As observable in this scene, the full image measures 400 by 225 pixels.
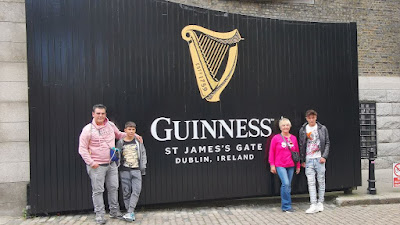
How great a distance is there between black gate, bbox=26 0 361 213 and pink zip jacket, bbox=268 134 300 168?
1.54 ft

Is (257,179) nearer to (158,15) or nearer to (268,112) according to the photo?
(268,112)

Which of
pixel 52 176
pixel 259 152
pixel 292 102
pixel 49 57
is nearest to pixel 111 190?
pixel 52 176

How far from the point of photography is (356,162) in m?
6.94

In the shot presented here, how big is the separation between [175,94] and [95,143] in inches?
65.3

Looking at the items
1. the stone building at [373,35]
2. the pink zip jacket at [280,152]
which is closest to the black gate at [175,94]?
the pink zip jacket at [280,152]

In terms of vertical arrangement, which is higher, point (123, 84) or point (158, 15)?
point (158, 15)

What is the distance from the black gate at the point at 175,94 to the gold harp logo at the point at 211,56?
107mm

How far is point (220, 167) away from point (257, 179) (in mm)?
794

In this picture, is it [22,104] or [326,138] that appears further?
[326,138]

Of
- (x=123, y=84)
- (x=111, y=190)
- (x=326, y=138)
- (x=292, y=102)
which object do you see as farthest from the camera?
(x=292, y=102)

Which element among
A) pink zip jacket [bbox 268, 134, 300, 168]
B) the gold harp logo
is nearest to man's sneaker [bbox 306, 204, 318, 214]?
pink zip jacket [bbox 268, 134, 300, 168]

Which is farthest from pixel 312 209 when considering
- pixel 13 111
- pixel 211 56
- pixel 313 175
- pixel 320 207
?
pixel 13 111

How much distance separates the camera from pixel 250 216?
5.73 metres

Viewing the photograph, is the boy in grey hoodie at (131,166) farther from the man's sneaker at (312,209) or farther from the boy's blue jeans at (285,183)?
the man's sneaker at (312,209)
